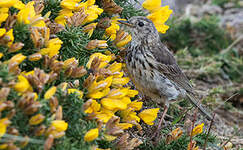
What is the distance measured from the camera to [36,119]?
2.25 metres

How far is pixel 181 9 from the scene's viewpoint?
9312 millimetres

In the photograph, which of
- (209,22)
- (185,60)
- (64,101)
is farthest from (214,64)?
(64,101)

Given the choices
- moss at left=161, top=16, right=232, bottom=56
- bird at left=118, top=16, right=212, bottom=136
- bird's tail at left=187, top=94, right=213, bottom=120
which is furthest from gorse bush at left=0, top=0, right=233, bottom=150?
moss at left=161, top=16, right=232, bottom=56

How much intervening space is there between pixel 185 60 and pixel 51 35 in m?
3.83

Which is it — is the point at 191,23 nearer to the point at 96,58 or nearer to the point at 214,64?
the point at 214,64

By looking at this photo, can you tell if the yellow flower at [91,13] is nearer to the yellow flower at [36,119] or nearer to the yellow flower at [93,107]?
the yellow flower at [93,107]

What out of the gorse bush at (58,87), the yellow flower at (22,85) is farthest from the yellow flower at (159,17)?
the yellow flower at (22,85)

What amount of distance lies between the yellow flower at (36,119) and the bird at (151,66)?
178cm

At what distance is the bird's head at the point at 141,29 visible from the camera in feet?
13.2

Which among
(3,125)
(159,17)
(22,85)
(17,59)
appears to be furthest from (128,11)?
(3,125)

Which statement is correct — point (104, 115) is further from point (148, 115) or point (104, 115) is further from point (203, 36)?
point (203, 36)

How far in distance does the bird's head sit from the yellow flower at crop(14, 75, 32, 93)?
1.88 metres

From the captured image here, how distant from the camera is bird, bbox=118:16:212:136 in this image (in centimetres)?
391

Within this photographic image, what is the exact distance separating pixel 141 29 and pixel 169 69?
0.62 meters
